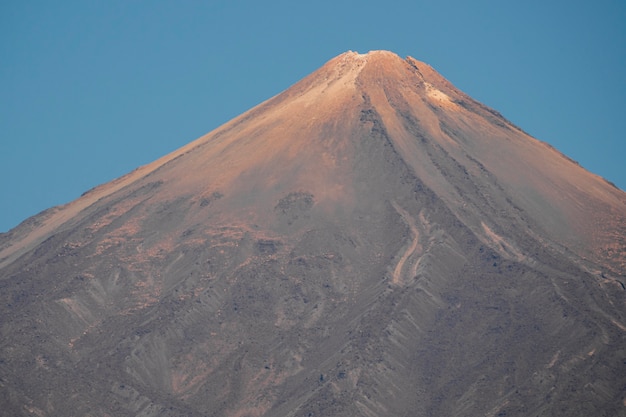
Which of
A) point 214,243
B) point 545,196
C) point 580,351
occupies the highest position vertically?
point 214,243

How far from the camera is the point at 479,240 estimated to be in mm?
155500

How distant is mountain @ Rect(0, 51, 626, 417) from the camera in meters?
133

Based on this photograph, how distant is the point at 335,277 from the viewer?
152m

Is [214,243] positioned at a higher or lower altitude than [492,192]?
higher

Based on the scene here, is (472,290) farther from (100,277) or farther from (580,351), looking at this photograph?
(100,277)

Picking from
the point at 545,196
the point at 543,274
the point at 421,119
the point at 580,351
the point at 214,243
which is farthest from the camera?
the point at 421,119

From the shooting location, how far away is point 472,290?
147625 millimetres

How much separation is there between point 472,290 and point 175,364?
1137 inches

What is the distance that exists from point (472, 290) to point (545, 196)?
24.5 m

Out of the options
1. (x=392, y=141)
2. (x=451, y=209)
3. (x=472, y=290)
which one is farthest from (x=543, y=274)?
(x=392, y=141)

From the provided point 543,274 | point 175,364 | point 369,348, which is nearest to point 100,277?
point 175,364

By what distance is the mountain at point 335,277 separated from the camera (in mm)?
133000

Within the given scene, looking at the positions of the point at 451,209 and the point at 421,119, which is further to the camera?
the point at 421,119

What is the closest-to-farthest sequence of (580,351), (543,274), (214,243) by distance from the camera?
(580,351)
(543,274)
(214,243)
